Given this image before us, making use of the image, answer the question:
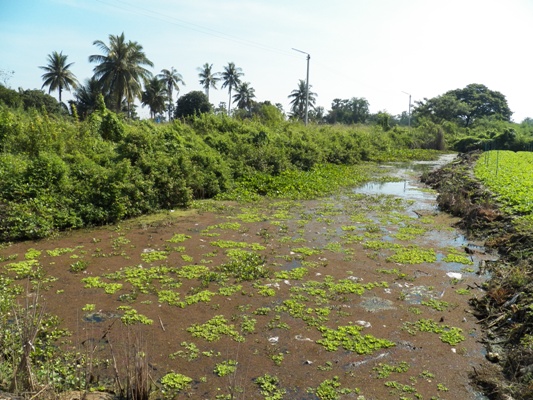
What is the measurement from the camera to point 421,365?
461 centimetres

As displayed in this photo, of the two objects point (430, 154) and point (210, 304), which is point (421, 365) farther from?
point (430, 154)

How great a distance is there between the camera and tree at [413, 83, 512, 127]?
2053 inches

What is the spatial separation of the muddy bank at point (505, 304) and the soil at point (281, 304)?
0.19 metres

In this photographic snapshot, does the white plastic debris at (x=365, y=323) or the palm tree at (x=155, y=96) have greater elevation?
the palm tree at (x=155, y=96)

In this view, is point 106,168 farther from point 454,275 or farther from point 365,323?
point 454,275

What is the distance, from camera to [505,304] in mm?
5730

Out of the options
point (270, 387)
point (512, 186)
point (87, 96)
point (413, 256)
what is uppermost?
point (87, 96)

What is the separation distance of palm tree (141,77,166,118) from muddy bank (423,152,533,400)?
135ft

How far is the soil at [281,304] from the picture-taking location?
4348 mm

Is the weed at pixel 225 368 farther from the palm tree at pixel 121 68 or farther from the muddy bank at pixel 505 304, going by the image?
the palm tree at pixel 121 68

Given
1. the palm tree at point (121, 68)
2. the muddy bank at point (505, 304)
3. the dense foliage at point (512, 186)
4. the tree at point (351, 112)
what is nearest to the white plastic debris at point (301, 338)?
the muddy bank at point (505, 304)

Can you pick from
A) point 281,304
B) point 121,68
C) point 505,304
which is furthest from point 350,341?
point 121,68

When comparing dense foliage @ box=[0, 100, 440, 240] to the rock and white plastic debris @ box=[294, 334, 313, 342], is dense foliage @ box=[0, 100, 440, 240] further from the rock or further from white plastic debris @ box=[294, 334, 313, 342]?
the rock

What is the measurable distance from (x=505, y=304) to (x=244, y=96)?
56.3m
